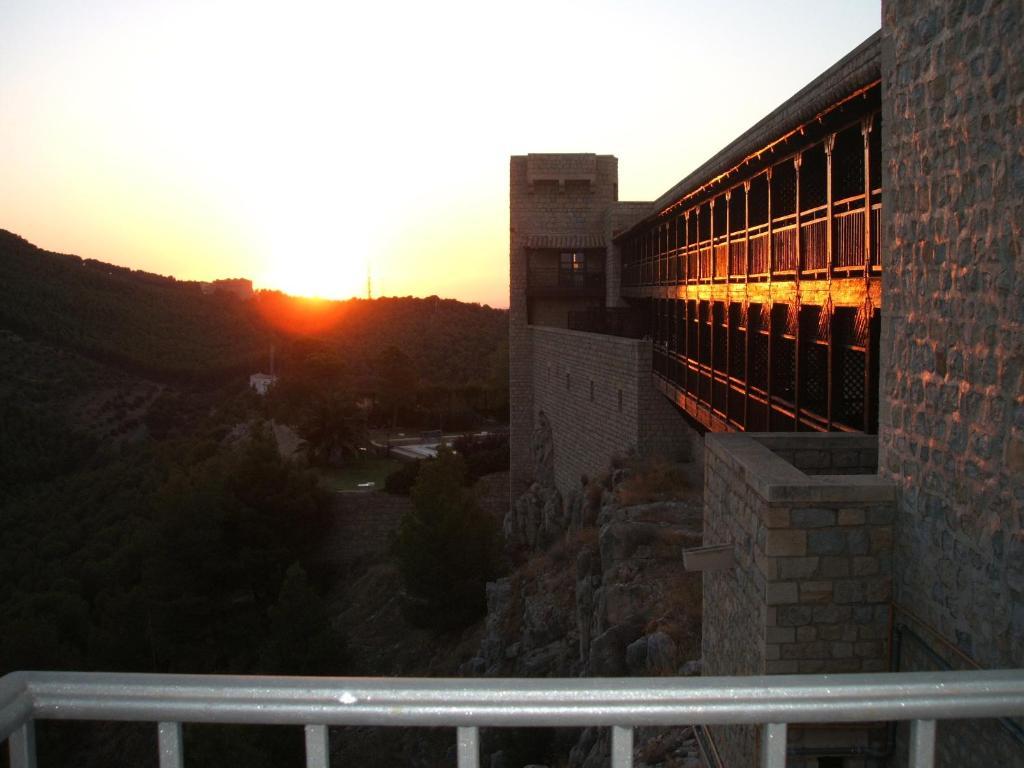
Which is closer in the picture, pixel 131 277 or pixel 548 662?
pixel 548 662

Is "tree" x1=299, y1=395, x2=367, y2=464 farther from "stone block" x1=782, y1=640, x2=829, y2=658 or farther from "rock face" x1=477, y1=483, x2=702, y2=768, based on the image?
"stone block" x1=782, y1=640, x2=829, y2=658

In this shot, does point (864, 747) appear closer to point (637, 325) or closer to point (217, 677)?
point (217, 677)

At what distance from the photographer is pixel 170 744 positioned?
217 centimetres

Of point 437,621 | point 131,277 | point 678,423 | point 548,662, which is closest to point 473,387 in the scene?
point 437,621

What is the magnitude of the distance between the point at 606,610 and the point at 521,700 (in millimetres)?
10190

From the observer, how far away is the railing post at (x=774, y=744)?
2.16 meters

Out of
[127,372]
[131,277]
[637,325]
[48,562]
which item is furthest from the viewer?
[131,277]

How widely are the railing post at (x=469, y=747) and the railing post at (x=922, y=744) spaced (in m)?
1.01

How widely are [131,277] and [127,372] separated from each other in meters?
24.5

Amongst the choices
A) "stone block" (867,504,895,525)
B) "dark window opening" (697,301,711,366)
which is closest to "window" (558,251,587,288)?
"dark window opening" (697,301,711,366)

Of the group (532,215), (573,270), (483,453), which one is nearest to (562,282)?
(573,270)

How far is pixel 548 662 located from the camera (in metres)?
14.9

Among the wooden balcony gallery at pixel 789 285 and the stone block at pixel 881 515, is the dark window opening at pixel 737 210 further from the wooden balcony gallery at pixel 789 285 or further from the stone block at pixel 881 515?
the stone block at pixel 881 515

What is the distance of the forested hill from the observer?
63.5 metres
